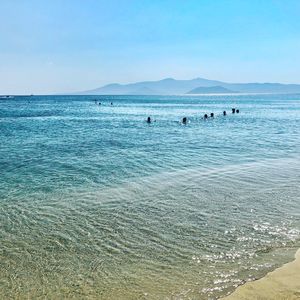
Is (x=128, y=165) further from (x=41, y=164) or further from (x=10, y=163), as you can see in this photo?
(x=10, y=163)

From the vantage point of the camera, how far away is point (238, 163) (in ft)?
76.8

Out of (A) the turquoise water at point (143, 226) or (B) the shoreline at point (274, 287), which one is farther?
(A) the turquoise water at point (143, 226)

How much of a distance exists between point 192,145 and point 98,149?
329 inches

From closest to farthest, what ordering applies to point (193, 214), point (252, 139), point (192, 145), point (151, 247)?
1. point (151, 247)
2. point (193, 214)
3. point (192, 145)
4. point (252, 139)

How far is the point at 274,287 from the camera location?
324 inches

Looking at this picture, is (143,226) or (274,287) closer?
(274,287)

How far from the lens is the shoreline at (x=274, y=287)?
310 inches

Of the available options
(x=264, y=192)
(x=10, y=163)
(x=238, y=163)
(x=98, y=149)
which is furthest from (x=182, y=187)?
(x=98, y=149)

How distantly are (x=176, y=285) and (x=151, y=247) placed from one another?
7.18ft

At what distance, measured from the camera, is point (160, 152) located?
28.3m

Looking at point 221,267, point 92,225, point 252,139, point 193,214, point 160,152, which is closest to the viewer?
point 221,267

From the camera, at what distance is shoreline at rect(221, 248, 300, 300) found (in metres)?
7.88

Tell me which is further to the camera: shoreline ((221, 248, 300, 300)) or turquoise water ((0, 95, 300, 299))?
turquoise water ((0, 95, 300, 299))

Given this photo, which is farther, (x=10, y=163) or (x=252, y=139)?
(x=252, y=139)
